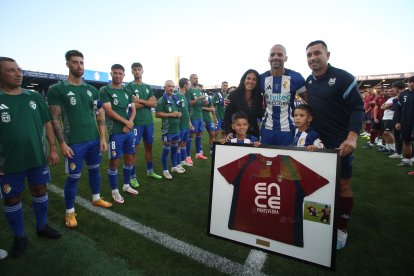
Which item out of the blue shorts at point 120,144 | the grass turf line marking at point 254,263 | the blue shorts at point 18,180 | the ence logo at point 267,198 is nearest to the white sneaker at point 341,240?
the grass turf line marking at point 254,263

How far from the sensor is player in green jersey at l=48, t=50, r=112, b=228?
297 cm

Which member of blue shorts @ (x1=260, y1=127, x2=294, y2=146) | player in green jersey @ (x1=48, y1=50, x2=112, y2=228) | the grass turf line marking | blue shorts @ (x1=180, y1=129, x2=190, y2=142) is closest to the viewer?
the grass turf line marking

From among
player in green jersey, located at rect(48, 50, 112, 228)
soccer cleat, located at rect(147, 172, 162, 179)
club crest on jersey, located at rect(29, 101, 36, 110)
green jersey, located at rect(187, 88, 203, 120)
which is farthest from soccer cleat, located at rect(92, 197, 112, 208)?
green jersey, located at rect(187, 88, 203, 120)

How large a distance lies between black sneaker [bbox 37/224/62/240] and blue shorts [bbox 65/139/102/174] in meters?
0.72

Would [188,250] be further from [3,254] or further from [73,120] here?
[73,120]

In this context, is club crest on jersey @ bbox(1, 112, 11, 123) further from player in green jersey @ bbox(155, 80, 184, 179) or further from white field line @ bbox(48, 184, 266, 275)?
player in green jersey @ bbox(155, 80, 184, 179)

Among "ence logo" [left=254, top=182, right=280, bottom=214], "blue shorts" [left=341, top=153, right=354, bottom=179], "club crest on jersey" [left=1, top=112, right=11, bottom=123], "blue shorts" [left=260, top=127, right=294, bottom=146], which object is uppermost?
"club crest on jersey" [left=1, top=112, right=11, bottom=123]

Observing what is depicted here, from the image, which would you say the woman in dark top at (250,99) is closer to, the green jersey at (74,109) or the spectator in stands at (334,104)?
the spectator in stands at (334,104)

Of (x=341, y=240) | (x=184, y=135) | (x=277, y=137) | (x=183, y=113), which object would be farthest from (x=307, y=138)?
(x=184, y=135)

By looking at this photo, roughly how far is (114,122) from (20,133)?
150 centimetres

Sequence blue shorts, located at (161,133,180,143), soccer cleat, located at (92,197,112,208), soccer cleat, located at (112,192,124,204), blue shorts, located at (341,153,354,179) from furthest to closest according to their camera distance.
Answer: blue shorts, located at (161,133,180,143) → soccer cleat, located at (112,192,124,204) → soccer cleat, located at (92,197,112,208) → blue shorts, located at (341,153,354,179)

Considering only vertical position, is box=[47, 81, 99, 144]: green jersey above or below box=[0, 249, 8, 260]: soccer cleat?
above

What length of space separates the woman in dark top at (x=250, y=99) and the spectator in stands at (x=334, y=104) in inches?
31.0

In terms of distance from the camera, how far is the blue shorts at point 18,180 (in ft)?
7.99
